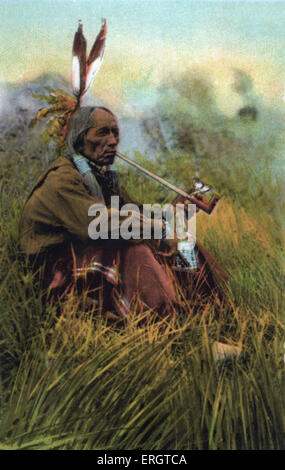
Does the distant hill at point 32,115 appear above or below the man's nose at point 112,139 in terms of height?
above

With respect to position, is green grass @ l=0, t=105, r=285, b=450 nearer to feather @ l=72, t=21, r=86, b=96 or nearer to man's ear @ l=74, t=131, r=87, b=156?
man's ear @ l=74, t=131, r=87, b=156

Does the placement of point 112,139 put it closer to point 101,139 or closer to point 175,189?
point 101,139

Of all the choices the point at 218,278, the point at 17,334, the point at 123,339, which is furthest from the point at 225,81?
the point at 17,334

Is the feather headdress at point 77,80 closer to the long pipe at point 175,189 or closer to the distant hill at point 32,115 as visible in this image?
the distant hill at point 32,115

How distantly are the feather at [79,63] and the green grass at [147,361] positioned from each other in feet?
1.79

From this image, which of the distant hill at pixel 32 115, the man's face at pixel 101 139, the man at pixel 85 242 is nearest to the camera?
the man at pixel 85 242

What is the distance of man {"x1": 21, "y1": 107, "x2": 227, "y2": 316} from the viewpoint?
2.93 meters

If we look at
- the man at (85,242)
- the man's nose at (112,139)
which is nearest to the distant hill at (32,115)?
the man's nose at (112,139)

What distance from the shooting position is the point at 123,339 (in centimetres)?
281

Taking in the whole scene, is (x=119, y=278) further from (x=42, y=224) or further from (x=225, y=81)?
(x=225, y=81)

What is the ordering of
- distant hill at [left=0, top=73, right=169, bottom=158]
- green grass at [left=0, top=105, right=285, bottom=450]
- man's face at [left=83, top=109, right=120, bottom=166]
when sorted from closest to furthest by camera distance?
green grass at [left=0, top=105, right=285, bottom=450]
man's face at [left=83, top=109, right=120, bottom=166]
distant hill at [left=0, top=73, right=169, bottom=158]

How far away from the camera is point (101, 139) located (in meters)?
3.05

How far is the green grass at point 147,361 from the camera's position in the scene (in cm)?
265

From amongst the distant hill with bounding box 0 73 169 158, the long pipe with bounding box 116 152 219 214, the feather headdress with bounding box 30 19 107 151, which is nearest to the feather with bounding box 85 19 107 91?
the feather headdress with bounding box 30 19 107 151
